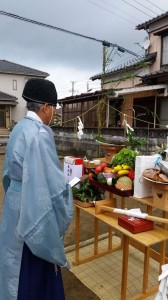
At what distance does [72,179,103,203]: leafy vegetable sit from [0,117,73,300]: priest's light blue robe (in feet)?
3.90

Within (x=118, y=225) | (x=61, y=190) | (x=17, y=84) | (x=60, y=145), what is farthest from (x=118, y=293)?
(x=17, y=84)

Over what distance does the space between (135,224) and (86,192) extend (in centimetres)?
100

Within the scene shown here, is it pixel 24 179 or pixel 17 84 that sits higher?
pixel 17 84

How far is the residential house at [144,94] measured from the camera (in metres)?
10.5

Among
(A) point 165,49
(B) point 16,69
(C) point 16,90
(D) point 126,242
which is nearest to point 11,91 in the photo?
(C) point 16,90

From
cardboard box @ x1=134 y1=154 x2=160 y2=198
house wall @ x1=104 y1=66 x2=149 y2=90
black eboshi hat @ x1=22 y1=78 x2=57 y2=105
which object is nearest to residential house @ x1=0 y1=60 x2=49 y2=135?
house wall @ x1=104 y1=66 x2=149 y2=90

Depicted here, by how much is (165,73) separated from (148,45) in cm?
513

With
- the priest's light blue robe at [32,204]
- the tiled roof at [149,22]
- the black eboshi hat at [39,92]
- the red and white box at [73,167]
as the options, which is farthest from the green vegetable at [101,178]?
the tiled roof at [149,22]

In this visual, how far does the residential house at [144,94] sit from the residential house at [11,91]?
15.5 meters

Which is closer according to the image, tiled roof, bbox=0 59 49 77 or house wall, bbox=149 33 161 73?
house wall, bbox=149 33 161 73

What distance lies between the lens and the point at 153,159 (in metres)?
2.46

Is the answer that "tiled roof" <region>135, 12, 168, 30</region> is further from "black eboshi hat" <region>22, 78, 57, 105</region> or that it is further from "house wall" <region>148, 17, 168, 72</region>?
"black eboshi hat" <region>22, 78, 57, 105</region>

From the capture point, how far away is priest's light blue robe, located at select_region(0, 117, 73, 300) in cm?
175

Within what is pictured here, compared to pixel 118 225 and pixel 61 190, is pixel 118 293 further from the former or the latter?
pixel 61 190
